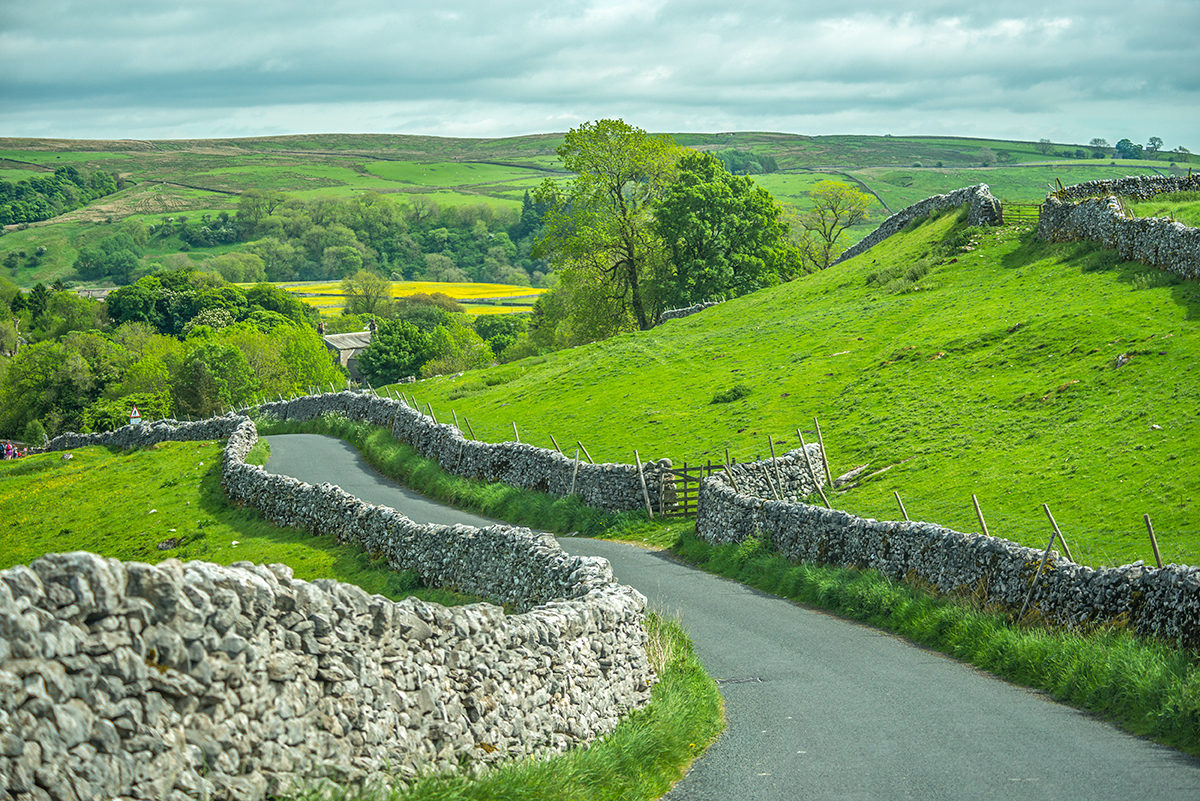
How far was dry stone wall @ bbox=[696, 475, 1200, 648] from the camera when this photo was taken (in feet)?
49.0

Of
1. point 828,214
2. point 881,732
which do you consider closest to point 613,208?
point 828,214

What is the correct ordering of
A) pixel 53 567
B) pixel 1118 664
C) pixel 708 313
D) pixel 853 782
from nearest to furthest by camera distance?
pixel 53 567, pixel 853 782, pixel 1118 664, pixel 708 313

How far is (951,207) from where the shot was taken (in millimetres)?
60656

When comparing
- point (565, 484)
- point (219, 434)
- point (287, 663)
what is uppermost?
point (287, 663)

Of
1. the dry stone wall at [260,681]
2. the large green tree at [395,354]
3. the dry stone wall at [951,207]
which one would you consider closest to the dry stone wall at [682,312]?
the dry stone wall at [951,207]

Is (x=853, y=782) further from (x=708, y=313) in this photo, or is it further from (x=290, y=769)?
(x=708, y=313)

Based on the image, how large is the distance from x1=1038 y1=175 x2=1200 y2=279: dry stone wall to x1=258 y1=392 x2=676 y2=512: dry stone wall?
20.6m

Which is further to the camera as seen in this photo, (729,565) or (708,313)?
(708,313)

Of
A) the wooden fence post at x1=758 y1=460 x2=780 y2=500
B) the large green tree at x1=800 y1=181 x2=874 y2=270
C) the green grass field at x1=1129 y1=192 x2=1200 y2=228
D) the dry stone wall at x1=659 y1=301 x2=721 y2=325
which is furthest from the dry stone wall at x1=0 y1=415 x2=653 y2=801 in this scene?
the large green tree at x1=800 y1=181 x2=874 y2=270

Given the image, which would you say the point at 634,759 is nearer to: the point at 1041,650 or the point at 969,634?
the point at 1041,650

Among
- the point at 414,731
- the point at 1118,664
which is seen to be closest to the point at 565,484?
the point at 1118,664

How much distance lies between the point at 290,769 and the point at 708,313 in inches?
2269

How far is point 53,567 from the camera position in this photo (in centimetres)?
724

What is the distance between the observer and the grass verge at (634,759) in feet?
31.5
